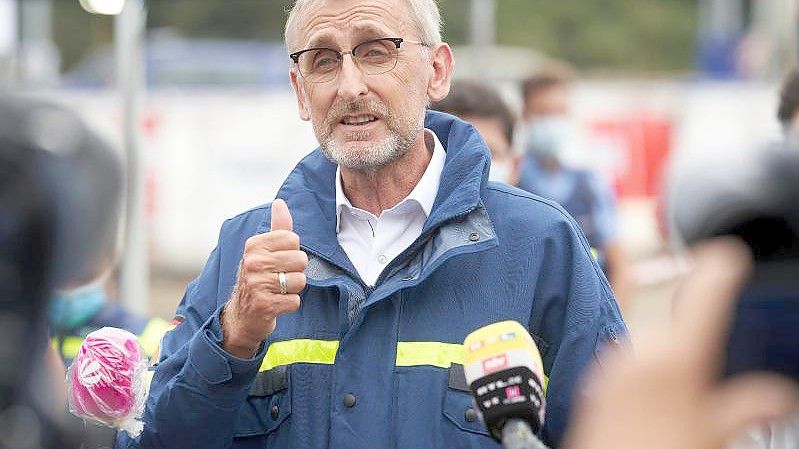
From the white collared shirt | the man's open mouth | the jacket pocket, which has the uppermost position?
the man's open mouth

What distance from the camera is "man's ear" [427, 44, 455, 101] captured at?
3.87 metres

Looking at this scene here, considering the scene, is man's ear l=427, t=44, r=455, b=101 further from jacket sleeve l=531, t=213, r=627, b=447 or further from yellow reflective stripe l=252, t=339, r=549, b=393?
yellow reflective stripe l=252, t=339, r=549, b=393

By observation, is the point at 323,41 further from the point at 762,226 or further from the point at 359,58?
the point at 762,226

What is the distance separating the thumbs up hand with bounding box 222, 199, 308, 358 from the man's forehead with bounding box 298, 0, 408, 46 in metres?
0.65

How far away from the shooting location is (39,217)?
6.31 ft

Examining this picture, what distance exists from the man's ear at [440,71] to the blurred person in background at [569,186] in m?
3.47

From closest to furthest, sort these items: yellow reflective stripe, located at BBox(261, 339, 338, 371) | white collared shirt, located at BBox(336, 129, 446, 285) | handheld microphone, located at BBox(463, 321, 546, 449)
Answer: handheld microphone, located at BBox(463, 321, 546, 449)
yellow reflective stripe, located at BBox(261, 339, 338, 371)
white collared shirt, located at BBox(336, 129, 446, 285)

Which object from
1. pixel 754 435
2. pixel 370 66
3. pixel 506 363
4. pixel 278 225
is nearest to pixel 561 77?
pixel 370 66

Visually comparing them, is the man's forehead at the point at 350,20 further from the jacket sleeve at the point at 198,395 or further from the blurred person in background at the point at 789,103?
the blurred person in background at the point at 789,103

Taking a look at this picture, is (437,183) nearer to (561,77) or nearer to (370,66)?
(370,66)

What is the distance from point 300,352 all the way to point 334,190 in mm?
503

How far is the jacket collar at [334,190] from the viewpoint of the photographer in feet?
11.1

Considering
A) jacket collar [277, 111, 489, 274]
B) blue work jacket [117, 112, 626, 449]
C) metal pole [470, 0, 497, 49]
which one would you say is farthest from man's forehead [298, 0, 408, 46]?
metal pole [470, 0, 497, 49]

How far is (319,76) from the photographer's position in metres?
3.71
